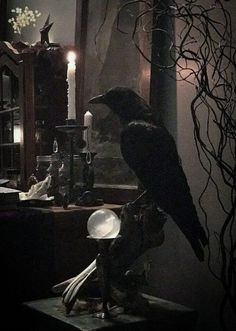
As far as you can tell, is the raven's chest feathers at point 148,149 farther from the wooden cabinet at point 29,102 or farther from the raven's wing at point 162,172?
the wooden cabinet at point 29,102

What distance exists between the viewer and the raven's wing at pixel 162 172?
1300 millimetres

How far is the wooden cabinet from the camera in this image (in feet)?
6.72

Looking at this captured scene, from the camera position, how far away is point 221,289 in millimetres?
1493

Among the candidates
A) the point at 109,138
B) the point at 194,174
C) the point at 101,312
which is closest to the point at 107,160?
the point at 109,138

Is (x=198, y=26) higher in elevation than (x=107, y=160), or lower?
higher

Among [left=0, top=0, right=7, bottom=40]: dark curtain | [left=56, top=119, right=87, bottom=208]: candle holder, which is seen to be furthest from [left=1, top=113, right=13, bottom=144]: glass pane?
[left=0, top=0, right=7, bottom=40]: dark curtain

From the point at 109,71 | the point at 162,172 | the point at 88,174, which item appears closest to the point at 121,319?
the point at 162,172

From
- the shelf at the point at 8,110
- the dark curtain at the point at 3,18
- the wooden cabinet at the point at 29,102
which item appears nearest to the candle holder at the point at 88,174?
the wooden cabinet at the point at 29,102

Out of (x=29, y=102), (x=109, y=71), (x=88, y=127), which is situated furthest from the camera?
(x=29, y=102)

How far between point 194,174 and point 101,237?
17.5 inches

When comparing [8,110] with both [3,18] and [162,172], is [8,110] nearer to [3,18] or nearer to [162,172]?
[3,18]

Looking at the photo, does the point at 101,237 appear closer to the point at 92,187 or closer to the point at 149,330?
the point at 149,330

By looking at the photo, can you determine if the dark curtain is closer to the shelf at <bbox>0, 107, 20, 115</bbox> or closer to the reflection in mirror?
the shelf at <bbox>0, 107, 20, 115</bbox>

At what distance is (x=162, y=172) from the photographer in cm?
132
